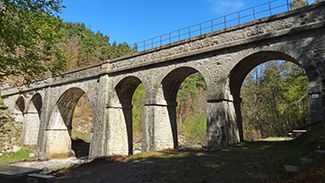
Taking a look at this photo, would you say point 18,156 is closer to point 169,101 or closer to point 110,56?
point 169,101

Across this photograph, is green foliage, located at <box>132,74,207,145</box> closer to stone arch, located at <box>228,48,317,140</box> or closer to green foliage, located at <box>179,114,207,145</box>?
green foliage, located at <box>179,114,207,145</box>

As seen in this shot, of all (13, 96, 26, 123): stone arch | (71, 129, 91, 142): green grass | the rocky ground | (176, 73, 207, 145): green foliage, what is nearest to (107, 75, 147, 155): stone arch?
the rocky ground

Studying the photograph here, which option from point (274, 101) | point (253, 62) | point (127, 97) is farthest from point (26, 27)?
point (274, 101)

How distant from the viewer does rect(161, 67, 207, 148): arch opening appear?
14461 millimetres

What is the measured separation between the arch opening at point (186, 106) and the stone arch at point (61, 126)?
873 centimetres

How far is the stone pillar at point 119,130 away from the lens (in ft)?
52.2

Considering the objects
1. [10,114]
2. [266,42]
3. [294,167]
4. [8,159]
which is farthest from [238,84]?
[10,114]

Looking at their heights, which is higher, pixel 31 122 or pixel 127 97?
pixel 127 97

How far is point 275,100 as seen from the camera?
78.3 feet

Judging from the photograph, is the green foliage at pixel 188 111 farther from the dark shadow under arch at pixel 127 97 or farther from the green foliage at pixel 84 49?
the green foliage at pixel 84 49

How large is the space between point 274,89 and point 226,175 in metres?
19.8

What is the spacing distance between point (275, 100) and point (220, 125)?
15149 millimetres

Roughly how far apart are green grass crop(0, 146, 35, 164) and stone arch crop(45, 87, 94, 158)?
89.3 inches

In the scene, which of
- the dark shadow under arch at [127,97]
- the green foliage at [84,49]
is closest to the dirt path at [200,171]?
the dark shadow under arch at [127,97]
